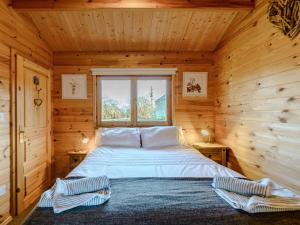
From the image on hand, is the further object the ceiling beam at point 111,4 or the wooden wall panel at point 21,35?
the ceiling beam at point 111,4

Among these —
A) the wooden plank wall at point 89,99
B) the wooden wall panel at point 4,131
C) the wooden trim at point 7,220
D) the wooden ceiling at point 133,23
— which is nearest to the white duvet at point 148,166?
the wooden wall panel at point 4,131

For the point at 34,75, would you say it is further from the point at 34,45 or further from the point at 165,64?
the point at 165,64

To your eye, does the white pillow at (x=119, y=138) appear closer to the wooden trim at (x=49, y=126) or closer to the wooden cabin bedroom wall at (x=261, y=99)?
the wooden trim at (x=49, y=126)

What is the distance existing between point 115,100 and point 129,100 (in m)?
0.24

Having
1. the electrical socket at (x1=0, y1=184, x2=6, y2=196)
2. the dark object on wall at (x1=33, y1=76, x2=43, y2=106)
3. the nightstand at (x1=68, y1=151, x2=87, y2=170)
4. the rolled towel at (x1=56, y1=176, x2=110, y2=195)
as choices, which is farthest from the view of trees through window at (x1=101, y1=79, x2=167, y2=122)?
the rolled towel at (x1=56, y1=176, x2=110, y2=195)

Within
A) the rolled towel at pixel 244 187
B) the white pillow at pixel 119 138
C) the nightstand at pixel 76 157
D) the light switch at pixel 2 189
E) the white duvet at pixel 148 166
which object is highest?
the white pillow at pixel 119 138

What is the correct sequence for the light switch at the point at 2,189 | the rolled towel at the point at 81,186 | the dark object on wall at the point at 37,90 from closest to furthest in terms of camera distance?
the rolled towel at the point at 81,186 < the light switch at the point at 2,189 < the dark object on wall at the point at 37,90

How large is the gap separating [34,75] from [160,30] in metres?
1.85

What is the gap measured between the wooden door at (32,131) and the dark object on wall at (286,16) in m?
2.72

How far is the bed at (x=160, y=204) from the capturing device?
1.11 m

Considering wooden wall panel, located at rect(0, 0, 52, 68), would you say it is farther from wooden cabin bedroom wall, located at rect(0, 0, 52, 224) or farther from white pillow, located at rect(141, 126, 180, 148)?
white pillow, located at rect(141, 126, 180, 148)

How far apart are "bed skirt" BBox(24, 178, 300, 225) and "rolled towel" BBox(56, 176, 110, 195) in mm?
103

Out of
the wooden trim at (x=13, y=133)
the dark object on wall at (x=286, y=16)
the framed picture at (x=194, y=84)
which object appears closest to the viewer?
the dark object on wall at (x=286, y=16)

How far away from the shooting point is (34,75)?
2885 millimetres
